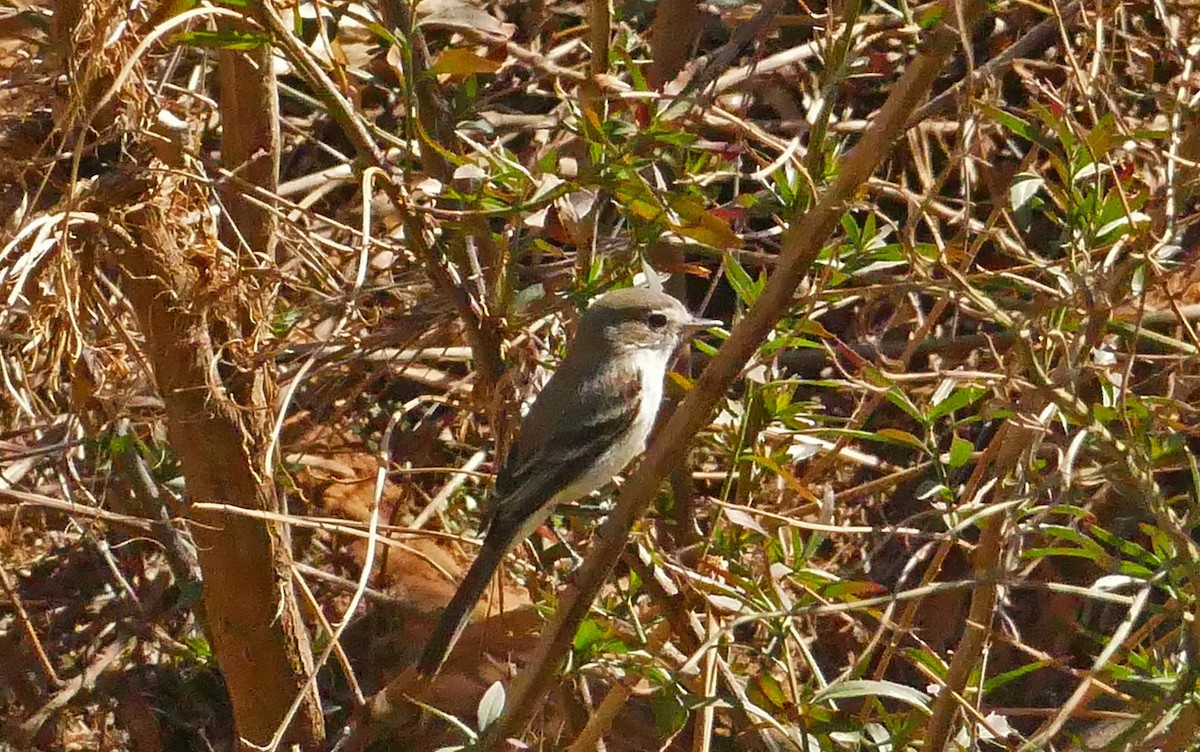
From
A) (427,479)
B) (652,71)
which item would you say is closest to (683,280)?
(652,71)

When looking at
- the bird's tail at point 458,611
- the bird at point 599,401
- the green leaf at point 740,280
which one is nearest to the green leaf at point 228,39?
the green leaf at point 740,280

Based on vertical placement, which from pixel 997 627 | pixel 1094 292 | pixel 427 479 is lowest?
pixel 997 627

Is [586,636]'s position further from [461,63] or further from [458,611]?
[461,63]

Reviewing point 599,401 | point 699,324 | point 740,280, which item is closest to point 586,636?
point 740,280

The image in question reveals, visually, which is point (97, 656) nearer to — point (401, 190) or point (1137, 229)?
point (401, 190)

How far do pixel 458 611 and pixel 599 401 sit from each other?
3.13 ft

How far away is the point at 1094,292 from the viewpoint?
2758 mm

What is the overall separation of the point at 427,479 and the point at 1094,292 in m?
2.89

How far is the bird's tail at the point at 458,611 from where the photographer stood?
372cm

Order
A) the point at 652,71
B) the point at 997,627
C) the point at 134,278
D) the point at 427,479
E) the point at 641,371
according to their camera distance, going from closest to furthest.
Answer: the point at 134,278 → the point at 652,71 → the point at 641,371 → the point at 997,627 → the point at 427,479

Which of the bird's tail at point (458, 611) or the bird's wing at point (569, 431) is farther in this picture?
the bird's wing at point (569, 431)

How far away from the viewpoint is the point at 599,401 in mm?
4438

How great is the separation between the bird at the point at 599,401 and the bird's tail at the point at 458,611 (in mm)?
29

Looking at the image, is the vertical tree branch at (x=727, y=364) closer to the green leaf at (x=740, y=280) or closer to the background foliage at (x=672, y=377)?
the background foliage at (x=672, y=377)
